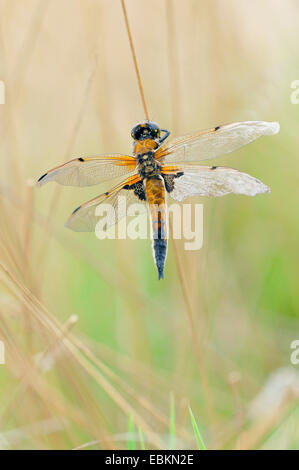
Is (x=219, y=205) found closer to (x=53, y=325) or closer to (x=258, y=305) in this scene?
(x=258, y=305)

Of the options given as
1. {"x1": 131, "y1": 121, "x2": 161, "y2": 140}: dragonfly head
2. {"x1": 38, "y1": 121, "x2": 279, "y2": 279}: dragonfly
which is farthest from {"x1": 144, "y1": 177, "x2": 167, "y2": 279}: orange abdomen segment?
{"x1": 131, "y1": 121, "x2": 161, "y2": 140}: dragonfly head

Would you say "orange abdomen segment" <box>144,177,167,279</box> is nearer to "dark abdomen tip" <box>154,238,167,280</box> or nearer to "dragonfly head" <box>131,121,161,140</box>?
"dark abdomen tip" <box>154,238,167,280</box>

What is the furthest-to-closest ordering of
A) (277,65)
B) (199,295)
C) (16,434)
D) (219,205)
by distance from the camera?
(277,65) < (219,205) < (199,295) < (16,434)

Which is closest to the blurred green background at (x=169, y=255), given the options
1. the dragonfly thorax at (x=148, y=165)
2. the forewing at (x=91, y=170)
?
the forewing at (x=91, y=170)

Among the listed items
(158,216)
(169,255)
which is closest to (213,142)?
(158,216)

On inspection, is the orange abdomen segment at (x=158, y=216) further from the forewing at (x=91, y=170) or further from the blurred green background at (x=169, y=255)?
the blurred green background at (x=169, y=255)

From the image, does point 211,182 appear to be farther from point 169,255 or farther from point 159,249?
point 169,255

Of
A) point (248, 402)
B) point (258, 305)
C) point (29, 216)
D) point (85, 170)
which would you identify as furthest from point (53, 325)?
point (258, 305)

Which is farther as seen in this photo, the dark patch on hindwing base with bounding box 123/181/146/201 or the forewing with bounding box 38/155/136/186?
the dark patch on hindwing base with bounding box 123/181/146/201
